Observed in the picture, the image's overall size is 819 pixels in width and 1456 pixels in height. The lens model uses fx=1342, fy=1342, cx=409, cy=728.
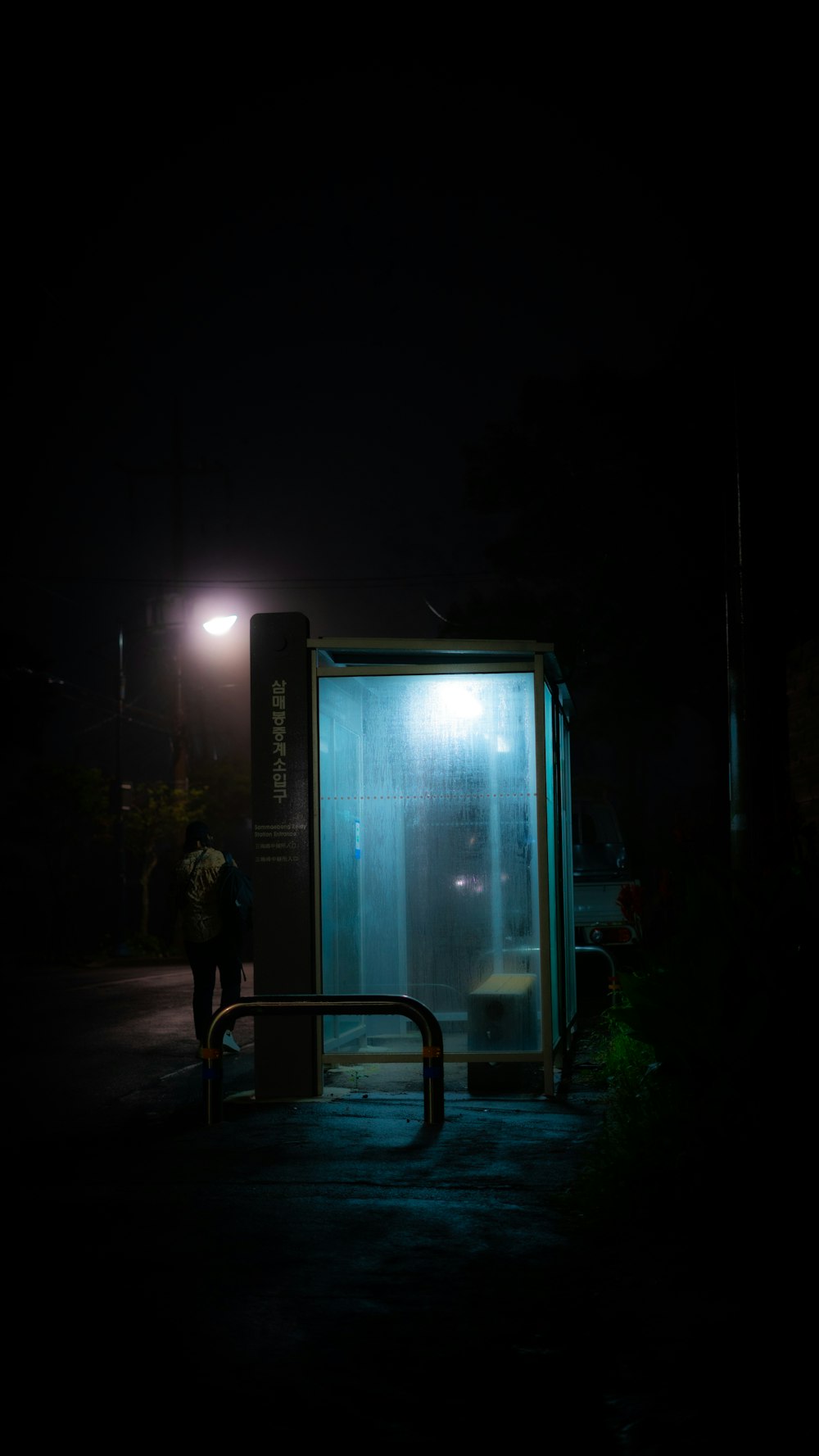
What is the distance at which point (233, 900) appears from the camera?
36.7ft

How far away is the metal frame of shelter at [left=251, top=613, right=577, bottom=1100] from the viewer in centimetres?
920

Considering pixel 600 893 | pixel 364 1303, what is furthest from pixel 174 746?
pixel 364 1303

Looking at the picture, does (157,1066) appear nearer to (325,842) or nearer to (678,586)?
(325,842)

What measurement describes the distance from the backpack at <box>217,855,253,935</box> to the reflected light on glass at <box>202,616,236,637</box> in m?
14.4

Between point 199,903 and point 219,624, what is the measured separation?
14.7m

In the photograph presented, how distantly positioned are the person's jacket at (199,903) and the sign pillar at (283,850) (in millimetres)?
2012

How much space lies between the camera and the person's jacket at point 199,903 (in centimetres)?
1122

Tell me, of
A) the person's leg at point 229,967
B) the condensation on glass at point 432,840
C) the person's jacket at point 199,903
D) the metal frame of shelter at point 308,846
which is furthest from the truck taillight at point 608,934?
the metal frame of shelter at point 308,846

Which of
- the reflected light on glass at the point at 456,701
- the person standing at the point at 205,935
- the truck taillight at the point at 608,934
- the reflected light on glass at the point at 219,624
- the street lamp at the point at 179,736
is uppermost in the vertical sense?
the reflected light on glass at the point at 219,624

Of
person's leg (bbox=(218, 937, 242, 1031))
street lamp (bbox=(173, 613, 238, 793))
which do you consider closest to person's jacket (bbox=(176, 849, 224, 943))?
person's leg (bbox=(218, 937, 242, 1031))

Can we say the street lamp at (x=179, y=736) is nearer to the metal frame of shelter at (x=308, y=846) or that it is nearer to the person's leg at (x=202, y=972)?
the person's leg at (x=202, y=972)

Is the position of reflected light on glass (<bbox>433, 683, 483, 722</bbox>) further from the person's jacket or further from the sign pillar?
the person's jacket

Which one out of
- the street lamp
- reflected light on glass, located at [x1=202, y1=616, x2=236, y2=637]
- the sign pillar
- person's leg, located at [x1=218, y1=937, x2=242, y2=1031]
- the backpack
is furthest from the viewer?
the street lamp

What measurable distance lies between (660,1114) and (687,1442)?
278 cm
